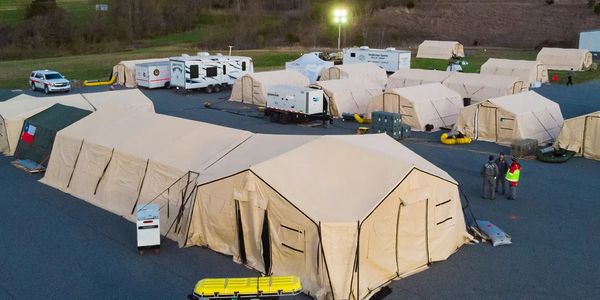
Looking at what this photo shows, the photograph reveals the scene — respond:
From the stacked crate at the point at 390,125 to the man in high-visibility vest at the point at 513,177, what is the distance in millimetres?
8460

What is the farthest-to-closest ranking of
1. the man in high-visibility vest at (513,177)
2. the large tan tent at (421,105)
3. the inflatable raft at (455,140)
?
the large tan tent at (421,105) → the inflatable raft at (455,140) → the man in high-visibility vest at (513,177)

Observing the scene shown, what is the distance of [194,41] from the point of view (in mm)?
76250

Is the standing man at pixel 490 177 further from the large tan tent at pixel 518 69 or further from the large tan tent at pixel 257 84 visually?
the large tan tent at pixel 518 69

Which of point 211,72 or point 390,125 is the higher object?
point 211,72

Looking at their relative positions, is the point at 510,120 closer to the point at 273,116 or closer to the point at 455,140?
the point at 455,140

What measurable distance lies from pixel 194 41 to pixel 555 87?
160 ft

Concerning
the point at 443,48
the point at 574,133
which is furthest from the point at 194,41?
the point at 574,133

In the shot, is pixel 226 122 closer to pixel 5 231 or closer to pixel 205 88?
pixel 205 88

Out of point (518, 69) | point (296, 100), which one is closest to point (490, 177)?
point (296, 100)

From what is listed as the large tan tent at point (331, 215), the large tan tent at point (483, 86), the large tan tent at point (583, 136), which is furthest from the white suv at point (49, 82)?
the large tan tent at point (583, 136)

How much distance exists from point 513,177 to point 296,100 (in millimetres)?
13419

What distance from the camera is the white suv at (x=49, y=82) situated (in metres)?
36.3

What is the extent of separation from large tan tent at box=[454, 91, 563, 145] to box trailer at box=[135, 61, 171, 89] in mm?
21665

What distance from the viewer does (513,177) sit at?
628 inches
